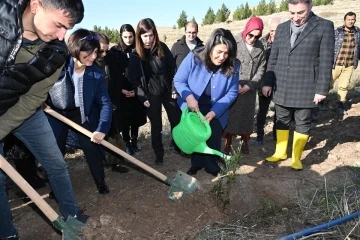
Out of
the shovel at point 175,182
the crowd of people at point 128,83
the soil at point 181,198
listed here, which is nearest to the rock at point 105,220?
the soil at point 181,198

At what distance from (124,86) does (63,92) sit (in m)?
1.52

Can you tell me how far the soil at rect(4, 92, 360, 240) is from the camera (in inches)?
109

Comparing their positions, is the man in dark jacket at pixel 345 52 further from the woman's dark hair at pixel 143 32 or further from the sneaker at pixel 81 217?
the sneaker at pixel 81 217

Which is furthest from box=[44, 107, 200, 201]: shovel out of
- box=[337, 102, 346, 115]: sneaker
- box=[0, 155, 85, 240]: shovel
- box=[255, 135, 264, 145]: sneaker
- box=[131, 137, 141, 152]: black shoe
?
box=[337, 102, 346, 115]: sneaker

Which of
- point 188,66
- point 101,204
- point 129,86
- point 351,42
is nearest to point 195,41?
point 129,86

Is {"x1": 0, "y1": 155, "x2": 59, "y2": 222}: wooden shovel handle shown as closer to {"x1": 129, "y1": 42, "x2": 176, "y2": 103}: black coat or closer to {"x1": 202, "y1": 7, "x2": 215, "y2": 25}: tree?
{"x1": 129, "y1": 42, "x2": 176, "y2": 103}: black coat

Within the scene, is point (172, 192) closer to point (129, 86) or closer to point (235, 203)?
point (235, 203)

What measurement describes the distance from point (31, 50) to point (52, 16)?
1.08 ft

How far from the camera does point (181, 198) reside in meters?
3.05

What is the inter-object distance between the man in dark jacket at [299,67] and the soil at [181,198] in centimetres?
38

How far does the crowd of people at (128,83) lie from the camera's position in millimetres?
2020

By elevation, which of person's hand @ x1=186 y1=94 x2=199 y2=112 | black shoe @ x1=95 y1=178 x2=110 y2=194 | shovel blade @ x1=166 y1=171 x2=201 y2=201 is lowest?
black shoe @ x1=95 y1=178 x2=110 y2=194

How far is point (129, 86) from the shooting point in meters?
4.38

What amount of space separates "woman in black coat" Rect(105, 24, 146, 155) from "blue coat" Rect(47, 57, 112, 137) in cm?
106
